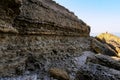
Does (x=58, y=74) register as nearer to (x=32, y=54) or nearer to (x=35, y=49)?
(x=32, y=54)

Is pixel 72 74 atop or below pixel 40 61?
below

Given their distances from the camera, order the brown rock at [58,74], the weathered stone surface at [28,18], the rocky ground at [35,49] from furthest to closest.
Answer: the brown rock at [58,74], the rocky ground at [35,49], the weathered stone surface at [28,18]

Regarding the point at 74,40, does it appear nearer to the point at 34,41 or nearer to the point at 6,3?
the point at 34,41

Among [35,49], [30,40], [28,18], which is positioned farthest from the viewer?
[35,49]

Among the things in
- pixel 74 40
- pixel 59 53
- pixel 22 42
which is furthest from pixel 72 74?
pixel 74 40

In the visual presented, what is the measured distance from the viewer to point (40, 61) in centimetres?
952

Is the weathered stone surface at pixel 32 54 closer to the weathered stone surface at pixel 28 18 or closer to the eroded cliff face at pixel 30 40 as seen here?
the eroded cliff face at pixel 30 40

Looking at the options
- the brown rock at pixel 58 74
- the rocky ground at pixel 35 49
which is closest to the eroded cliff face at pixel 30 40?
the rocky ground at pixel 35 49

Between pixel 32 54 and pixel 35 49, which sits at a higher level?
pixel 35 49

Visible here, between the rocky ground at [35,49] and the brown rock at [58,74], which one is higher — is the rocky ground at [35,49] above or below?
above

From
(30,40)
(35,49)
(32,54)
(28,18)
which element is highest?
(28,18)

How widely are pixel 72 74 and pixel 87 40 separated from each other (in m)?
11.2

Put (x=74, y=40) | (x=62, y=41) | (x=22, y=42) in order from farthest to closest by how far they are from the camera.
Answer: (x=74, y=40) → (x=62, y=41) → (x=22, y=42)

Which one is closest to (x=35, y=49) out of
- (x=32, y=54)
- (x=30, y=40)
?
(x=32, y=54)
